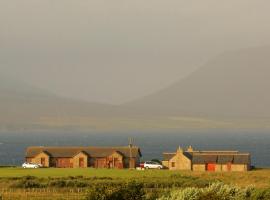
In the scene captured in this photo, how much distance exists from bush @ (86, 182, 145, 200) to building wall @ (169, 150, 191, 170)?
50546mm

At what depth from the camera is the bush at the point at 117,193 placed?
148 feet

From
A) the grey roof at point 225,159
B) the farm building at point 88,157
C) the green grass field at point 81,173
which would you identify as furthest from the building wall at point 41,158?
the grey roof at point 225,159

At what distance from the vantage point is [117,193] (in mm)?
45875

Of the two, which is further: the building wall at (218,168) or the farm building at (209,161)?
the building wall at (218,168)

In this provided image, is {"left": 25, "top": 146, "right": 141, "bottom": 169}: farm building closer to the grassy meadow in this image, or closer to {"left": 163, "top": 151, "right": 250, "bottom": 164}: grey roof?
the grassy meadow

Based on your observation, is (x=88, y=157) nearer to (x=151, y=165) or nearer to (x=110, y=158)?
(x=110, y=158)

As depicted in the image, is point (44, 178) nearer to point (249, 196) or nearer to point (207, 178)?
point (207, 178)

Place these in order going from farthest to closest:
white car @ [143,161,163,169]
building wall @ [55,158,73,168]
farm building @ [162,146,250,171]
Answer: building wall @ [55,158,73,168] < white car @ [143,161,163,169] < farm building @ [162,146,250,171]

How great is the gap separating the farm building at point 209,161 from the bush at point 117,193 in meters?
49.7

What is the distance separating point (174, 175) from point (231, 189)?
39.6 metres

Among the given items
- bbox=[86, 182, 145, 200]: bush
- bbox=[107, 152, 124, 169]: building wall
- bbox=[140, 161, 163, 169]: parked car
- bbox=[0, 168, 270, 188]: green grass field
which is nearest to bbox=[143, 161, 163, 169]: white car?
bbox=[140, 161, 163, 169]: parked car

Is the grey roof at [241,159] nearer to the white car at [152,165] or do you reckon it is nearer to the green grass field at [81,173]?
the white car at [152,165]

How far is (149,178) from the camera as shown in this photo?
79062 mm

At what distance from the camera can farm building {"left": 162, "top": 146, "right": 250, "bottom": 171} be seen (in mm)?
95875
